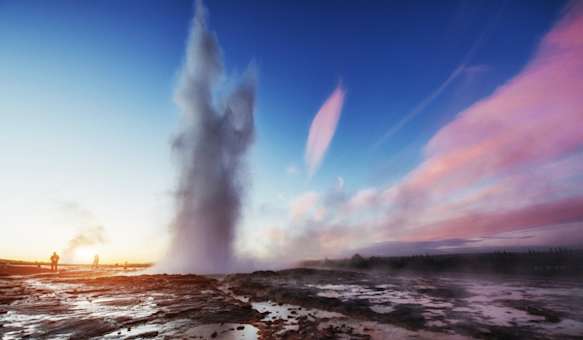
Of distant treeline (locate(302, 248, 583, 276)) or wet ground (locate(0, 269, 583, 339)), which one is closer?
wet ground (locate(0, 269, 583, 339))

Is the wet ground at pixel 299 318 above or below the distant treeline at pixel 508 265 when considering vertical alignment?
above

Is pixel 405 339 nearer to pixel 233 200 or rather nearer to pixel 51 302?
pixel 51 302

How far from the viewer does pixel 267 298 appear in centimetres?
2481

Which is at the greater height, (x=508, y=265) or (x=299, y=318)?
(x=299, y=318)

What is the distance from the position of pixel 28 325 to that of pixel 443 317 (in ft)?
73.3

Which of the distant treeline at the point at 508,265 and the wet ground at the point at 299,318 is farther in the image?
the distant treeline at the point at 508,265

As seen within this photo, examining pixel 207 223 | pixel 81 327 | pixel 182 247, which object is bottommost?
pixel 81 327

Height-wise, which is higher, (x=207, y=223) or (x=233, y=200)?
(x=233, y=200)

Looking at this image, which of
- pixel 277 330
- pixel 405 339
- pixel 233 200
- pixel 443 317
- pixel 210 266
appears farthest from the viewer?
pixel 233 200

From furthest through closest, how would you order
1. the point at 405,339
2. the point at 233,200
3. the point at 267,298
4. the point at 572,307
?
the point at 233,200 → the point at 267,298 → the point at 572,307 → the point at 405,339

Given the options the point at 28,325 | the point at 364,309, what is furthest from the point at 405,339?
the point at 28,325

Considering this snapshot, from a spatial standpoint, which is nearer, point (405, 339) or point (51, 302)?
point (405, 339)

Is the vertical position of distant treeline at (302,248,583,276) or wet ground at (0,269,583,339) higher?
wet ground at (0,269,583,339)

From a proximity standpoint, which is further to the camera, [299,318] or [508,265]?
[508,265]
